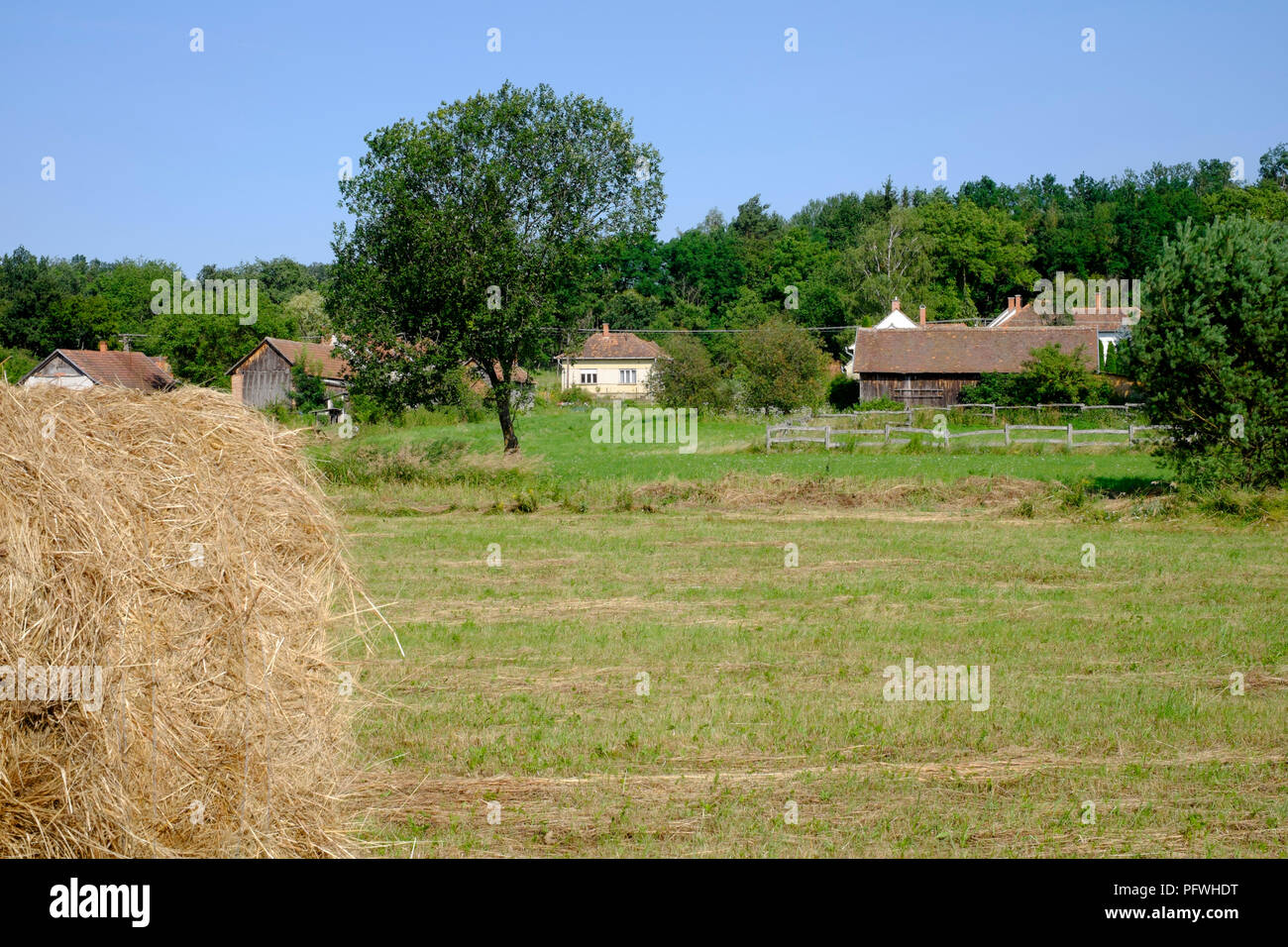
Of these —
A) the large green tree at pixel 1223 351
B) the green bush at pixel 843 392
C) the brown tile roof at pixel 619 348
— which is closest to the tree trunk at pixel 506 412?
the large green tree at pixel 1223 351

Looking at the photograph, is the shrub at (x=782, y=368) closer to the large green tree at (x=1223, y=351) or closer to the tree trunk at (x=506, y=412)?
the tree trunk at (x=506, y=412)

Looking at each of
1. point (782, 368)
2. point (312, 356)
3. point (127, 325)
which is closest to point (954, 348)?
point (782, 368)

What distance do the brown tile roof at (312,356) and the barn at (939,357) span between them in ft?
101

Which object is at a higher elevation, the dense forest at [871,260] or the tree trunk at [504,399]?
the dense forest at [871,260]

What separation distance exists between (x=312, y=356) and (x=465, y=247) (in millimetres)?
23684

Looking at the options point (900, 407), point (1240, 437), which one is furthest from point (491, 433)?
point (1240, 437)

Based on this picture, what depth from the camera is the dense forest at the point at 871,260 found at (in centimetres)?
9094

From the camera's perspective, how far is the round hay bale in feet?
18.0

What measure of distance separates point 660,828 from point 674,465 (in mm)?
30158

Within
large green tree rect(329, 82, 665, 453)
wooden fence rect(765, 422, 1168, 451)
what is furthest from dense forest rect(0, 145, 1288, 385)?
wooden fence rect(765, 422, 1168, 451)

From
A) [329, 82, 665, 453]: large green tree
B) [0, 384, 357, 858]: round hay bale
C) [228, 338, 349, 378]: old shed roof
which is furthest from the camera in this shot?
[228, 338, 349, 378]: old shed roof

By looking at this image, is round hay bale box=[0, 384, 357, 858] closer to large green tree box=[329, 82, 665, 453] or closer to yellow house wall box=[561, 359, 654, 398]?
large green tree box=[329, 82, 665, 453]

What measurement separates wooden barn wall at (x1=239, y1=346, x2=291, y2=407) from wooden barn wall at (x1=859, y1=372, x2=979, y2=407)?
34.8 metres

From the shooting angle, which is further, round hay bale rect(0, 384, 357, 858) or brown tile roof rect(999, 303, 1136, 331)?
brown tile roof rect(999, 303, 1136, 331)
